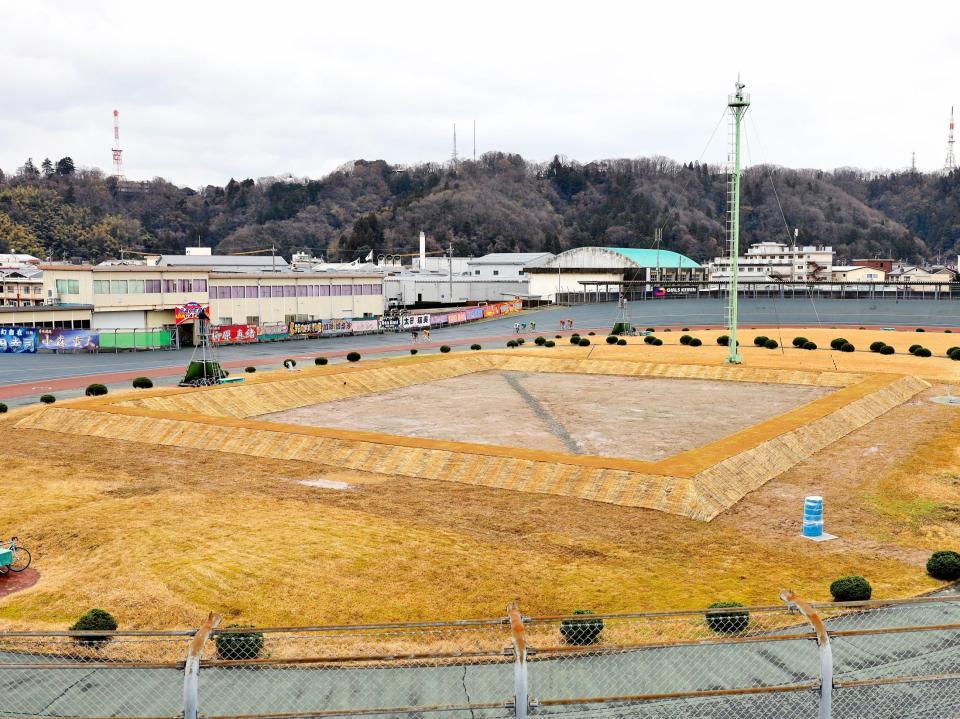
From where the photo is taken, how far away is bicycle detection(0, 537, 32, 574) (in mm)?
20078

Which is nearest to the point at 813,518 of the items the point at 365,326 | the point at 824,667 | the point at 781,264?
the point at 824,667

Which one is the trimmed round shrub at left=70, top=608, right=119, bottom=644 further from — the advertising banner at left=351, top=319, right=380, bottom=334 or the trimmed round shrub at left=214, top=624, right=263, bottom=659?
the advertising banner at left=351, top=319, right=380, bottom=334

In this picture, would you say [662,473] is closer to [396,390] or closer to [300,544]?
[300,544]

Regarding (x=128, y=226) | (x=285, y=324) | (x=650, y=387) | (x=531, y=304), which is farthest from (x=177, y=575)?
(x=128, y=226)

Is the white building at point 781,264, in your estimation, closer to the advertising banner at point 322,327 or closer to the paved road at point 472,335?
the paved road at point 472,335

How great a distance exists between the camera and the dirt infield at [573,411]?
3575 cm

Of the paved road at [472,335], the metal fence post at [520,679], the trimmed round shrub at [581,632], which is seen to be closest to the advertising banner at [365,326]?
the paved road at [472,335]

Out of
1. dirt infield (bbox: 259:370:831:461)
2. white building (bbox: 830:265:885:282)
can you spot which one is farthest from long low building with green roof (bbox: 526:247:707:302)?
dirt infield (bbox: 259:370:831:461)

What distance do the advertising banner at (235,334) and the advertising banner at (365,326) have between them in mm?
12174

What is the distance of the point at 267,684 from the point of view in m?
13.8

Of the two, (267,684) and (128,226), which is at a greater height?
(128,226)

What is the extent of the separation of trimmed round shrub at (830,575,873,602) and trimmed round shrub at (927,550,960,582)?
3.03 metres

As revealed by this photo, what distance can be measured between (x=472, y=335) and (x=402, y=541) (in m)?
67.3

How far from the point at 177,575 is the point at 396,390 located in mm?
32741
